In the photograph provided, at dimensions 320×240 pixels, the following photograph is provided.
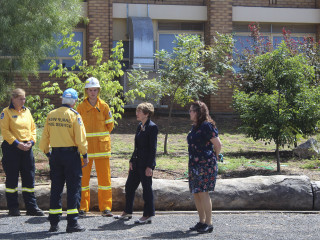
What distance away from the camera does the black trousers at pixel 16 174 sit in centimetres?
724

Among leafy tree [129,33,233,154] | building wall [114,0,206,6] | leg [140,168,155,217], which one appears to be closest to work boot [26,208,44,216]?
leg [140,168,155,217]

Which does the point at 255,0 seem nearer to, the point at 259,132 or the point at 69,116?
Result: the point at 259,132

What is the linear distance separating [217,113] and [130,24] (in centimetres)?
407

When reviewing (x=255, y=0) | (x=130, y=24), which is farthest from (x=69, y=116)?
(x=255, y=0)

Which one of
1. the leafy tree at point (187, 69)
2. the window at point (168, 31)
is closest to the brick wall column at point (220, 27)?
the window at point (168, 31)

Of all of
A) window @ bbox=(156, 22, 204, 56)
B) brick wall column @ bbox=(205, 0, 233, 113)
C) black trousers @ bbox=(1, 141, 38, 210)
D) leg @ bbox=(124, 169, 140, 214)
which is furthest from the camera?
window @ bbox=(156, 22, 204, 56)

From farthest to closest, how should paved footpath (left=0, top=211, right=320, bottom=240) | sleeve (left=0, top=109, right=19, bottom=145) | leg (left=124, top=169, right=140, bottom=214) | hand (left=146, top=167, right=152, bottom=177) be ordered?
1. sleeve (left=0, top=109, right=19, bottom=145)
2. leg (left=124, top=169, right=140, bottom=214)
3. hand (left=146, top=167, right=152, bottom=177)
4. paved footpath (left=0, top=211, right=320, bottom=240)

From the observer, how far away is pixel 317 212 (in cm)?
782

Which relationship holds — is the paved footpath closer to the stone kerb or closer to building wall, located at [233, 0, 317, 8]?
the stone kerb

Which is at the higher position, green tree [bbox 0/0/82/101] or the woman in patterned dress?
green tree [bbox 0/0/82/101]

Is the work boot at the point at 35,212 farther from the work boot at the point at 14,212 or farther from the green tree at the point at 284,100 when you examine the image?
the green tree at the point at 284,100

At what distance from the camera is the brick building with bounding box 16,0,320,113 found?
54.7 feet

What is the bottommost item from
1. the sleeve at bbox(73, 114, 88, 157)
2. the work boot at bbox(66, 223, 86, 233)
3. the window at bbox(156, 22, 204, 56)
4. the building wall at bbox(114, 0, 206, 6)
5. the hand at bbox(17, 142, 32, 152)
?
the work boot at bbox(66, 223, 86, 233)

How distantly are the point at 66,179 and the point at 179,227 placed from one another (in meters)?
1.55
